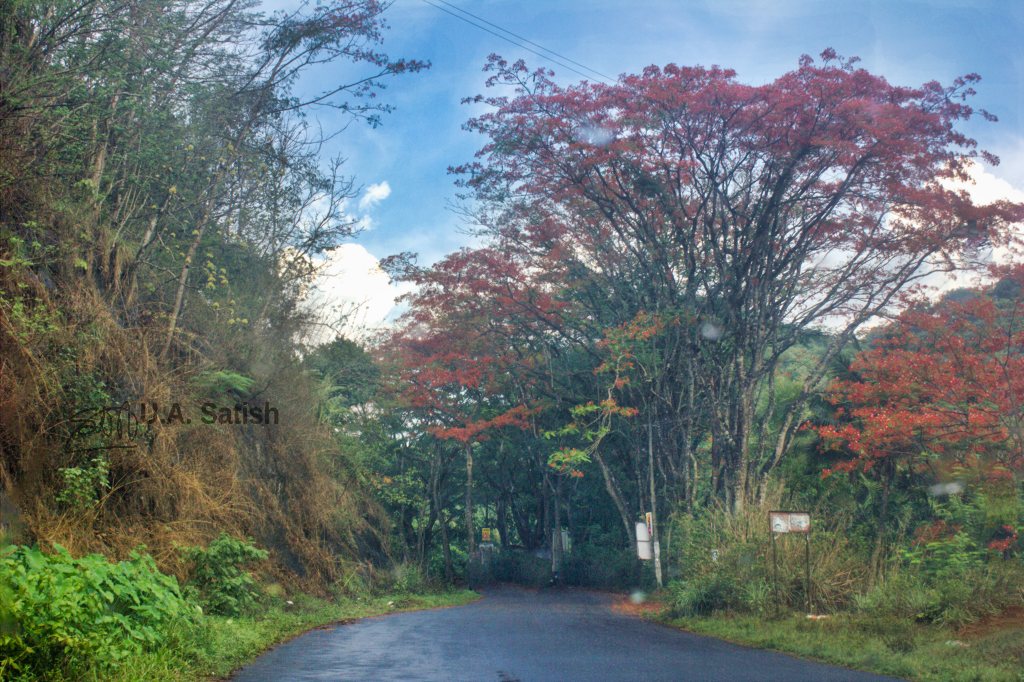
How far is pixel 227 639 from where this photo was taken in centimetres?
→ 1141

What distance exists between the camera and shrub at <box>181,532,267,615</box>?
14656mm

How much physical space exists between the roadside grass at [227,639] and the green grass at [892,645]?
21.9ft

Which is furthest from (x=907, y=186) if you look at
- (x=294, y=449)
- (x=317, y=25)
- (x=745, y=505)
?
(x=294, y=449)

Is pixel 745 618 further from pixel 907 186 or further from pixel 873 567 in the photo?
pixel 907 186

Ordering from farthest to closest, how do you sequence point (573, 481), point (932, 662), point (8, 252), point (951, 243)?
point (573, 481) < point (951, 243) < point (8, 252) < point (932, 662)

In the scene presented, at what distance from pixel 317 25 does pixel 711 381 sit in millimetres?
11908

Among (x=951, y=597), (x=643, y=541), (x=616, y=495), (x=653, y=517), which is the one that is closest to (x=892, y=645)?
(x=951, y=597)

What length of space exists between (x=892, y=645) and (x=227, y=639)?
788 centimetres

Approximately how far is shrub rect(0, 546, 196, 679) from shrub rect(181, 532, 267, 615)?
4.98 metres

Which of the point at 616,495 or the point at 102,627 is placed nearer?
the point at 102,627

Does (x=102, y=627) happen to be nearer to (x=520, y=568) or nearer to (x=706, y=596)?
(x=706, y=596)

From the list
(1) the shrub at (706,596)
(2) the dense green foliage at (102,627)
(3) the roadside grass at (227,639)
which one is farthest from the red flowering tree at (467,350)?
(2) the dense green foliage at (102,627)

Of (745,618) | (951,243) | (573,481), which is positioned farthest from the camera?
(573,481)

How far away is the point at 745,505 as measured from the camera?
2067cm
